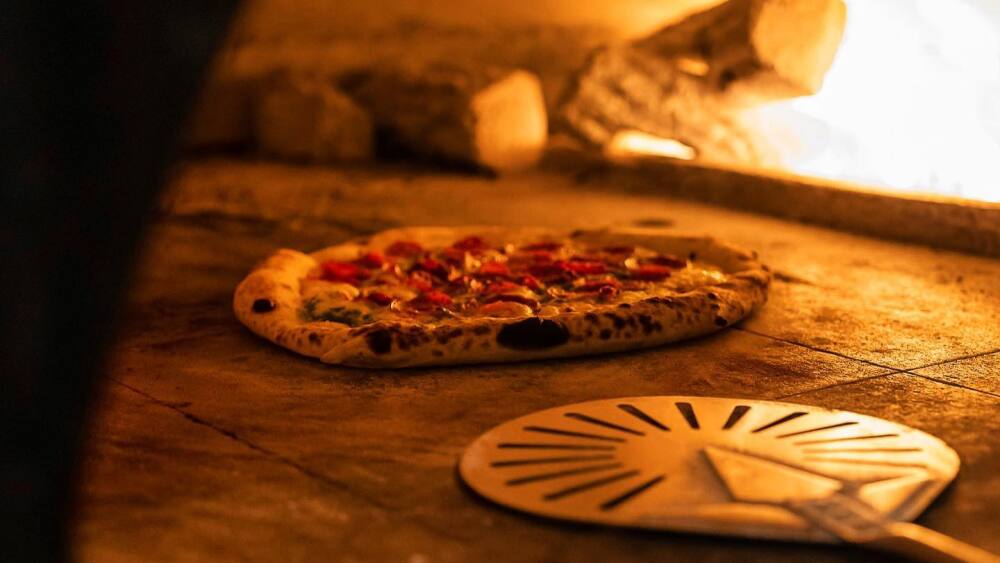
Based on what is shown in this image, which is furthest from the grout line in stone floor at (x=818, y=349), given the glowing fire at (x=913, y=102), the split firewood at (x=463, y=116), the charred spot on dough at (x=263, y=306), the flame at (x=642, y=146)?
the split firewood at (x=463, y=116)

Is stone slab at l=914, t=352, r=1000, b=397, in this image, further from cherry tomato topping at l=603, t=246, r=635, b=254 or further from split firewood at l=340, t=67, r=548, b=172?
split firewood at l=340, t=67, r=548, b=172

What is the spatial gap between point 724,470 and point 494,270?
1.59 m

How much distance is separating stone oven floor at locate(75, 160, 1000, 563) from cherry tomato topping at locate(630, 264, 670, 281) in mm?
341

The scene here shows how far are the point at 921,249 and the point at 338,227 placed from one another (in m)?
2.39

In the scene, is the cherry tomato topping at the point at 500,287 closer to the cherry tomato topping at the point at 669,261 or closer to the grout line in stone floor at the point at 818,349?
the cherry tomato topping at the point at 669,261

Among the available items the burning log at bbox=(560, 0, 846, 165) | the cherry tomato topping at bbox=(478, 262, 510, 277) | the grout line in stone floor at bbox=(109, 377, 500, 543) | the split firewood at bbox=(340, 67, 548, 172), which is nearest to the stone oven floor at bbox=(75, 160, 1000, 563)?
the grout line in stone floor at bbox=(109, 377, 500, 543)

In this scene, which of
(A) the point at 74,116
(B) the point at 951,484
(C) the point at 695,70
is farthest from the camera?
(C) the point at 695,70

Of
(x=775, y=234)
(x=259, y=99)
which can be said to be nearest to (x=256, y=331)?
(x=775, y=234)

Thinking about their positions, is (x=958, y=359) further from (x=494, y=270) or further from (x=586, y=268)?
(x=494, y=270)

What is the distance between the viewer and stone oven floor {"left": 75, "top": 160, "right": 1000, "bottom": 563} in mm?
1833

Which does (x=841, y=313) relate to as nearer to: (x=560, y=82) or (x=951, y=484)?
(x=951, y=484)

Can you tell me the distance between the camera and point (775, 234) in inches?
179

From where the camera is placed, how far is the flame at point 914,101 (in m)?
4.60

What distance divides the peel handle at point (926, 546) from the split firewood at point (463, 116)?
14.7 feet
